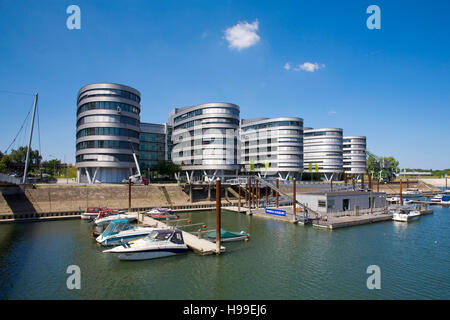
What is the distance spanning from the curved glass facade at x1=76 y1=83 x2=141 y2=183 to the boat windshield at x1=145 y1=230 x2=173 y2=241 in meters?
53.9

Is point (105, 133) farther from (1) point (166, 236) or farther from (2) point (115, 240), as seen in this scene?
(1) point (166, 236)

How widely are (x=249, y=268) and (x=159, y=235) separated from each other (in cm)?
1103

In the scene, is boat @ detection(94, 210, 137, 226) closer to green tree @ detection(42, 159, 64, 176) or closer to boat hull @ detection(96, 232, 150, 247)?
boat hull @ detection(96, 232, 150, 247)

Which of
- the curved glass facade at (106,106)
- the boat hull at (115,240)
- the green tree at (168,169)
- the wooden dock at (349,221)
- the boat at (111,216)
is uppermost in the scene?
the curved glass facade at (106,106)

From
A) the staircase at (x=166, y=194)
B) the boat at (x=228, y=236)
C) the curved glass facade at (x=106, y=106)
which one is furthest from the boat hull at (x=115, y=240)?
→ the curved glass facade at (x=106, y=106)

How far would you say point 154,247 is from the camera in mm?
29391

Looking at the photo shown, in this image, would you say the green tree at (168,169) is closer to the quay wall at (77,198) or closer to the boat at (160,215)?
the quay wall at (77,198)

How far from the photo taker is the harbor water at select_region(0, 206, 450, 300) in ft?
71.0

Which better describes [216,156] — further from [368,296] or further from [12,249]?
[368,296]

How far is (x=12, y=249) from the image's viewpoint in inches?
1270

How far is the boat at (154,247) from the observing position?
93.1 feet

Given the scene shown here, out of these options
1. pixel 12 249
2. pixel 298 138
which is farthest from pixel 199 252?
pixel 298 138

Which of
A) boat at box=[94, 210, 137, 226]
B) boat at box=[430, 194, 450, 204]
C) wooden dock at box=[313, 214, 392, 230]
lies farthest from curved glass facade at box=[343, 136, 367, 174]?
boat at box=[94, 210, 137, 226]
